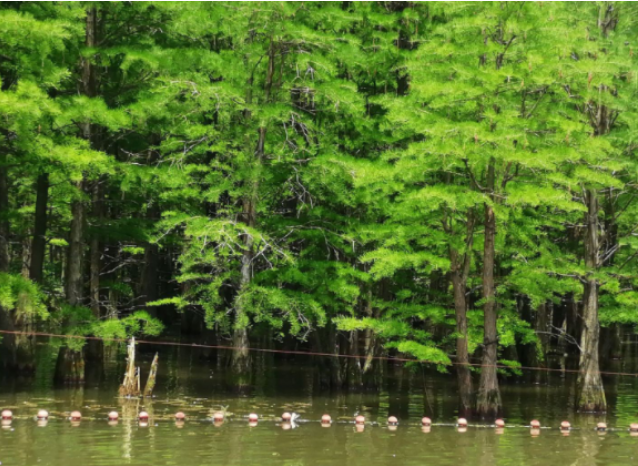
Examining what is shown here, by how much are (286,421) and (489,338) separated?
518 centimetres

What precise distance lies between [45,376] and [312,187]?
9249mm

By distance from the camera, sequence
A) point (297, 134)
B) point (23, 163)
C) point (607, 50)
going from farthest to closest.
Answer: point (297, 134)
point (607, 50)
point (23, 163)

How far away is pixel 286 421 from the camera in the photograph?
1802 centimetres

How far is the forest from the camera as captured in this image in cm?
A: 1933

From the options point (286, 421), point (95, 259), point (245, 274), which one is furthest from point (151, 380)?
point (95, 259)

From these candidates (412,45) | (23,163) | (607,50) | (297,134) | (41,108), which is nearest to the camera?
(41,108)

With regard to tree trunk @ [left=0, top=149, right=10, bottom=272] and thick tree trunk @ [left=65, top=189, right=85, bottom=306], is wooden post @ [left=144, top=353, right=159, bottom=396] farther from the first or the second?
tree trunk @ [left=0, top=149, right=10, bottom=272]

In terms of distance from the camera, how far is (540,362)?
3000 centimetres

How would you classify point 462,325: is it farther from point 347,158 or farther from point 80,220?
point 80,220

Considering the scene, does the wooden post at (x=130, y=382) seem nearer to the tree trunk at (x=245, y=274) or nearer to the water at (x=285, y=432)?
the water at (x=285, y=432)

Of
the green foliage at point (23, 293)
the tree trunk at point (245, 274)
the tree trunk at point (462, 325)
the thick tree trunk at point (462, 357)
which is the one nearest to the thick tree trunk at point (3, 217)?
the green foliage at point (23, 293)

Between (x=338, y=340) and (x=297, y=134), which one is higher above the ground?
(x=297, y=134)

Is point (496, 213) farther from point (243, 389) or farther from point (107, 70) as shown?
point (107, 70)

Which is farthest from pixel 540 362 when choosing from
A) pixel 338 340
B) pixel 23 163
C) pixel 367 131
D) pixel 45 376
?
Answer: pixel 23 163
